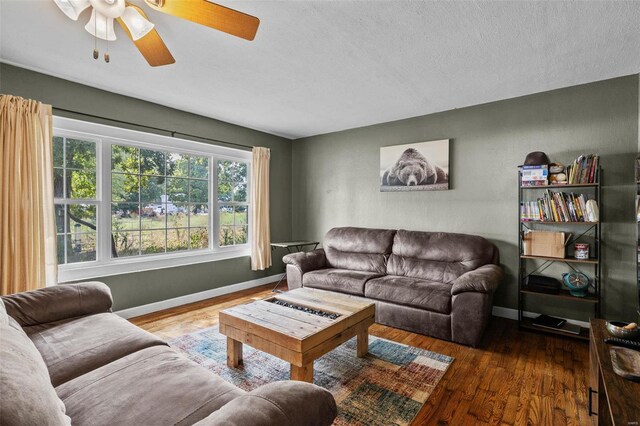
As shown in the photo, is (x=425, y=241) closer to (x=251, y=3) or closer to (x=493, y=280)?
(x=493, y=280)

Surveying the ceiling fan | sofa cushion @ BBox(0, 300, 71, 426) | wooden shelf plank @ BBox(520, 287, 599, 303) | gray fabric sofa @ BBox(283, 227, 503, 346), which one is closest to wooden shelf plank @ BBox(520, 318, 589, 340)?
wooden shelf plank @ BBox(520, 287, 599, 303)

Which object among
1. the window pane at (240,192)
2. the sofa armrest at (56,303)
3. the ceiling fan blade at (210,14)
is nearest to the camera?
the ceiling fan blade at (210,14)

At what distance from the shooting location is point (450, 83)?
309cm

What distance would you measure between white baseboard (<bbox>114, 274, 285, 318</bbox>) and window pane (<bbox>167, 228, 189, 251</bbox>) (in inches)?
25.1

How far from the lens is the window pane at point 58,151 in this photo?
3076 mm

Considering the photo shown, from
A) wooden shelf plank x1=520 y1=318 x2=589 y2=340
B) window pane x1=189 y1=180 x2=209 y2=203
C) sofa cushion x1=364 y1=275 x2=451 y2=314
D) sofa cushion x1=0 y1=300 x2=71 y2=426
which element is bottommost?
wooden shelf plank x1=520 y1=318 x2=589 y2=340

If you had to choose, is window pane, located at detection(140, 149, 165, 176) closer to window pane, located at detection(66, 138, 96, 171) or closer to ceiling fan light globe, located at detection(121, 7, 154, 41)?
window pane, located at detection(66, 138, 96, 171)

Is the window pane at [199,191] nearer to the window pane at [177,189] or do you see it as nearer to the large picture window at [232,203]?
the window pane at [177,189]

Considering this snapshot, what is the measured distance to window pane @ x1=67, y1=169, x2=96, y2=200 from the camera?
10.4ft

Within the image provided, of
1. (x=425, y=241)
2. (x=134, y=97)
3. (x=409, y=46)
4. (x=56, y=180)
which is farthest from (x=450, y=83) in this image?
(x=56, y=180)

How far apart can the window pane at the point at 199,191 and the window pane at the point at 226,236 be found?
1.65ft

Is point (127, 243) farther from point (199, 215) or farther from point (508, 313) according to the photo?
point (508, 313)

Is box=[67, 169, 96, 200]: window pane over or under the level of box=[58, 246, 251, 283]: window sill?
over

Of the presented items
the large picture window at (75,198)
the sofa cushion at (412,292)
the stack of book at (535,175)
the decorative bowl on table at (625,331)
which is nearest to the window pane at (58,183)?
the large picture window at (75,198)
